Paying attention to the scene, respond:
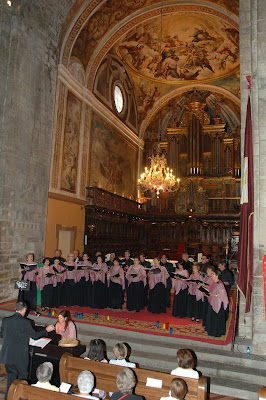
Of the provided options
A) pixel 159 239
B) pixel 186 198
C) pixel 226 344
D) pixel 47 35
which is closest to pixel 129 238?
pixel 159 239

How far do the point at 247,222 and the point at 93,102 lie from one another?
37.5 feet

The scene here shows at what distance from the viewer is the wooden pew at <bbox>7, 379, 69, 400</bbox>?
10.7 ft

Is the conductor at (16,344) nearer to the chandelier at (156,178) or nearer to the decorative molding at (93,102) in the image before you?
the chandelier at (156,178)

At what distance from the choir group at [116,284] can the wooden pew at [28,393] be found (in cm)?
593

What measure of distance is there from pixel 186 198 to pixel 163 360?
15.7 m

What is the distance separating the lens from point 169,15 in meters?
16.7

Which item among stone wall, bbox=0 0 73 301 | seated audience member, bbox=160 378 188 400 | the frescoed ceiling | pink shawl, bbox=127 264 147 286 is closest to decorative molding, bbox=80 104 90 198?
the frescoed ceiling

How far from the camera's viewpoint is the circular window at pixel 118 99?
19.7 m

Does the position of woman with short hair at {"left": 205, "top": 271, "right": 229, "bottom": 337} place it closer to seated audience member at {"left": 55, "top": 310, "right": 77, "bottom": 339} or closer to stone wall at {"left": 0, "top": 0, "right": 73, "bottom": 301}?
seated audience member at {"left": 55, "top": 310, "right": 77, "bottom": 339}

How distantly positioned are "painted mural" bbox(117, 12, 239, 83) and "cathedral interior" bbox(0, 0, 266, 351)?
0.26ft

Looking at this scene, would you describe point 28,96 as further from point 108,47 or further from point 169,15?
point 169,15

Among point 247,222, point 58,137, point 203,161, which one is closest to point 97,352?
point 247,222

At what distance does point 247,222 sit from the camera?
741 centimetres

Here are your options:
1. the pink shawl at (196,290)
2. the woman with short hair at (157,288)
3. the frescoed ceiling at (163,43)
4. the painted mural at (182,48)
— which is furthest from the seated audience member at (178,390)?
the painted mural at (182,48)
